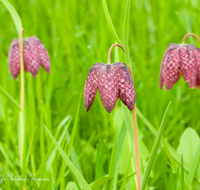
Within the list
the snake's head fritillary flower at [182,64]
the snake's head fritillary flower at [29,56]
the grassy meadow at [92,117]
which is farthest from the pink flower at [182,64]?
the snake's head fritillary flower at [29,56]

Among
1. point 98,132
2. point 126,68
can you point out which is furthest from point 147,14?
point 126,68

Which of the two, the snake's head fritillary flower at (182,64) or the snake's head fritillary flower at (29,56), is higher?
the snake's head fritillary flower at (29,56)

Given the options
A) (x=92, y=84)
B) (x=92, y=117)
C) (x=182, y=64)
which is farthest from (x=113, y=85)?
(x=92, y=117)

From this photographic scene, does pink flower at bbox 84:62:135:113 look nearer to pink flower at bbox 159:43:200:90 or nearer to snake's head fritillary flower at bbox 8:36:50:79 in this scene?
pink flower at bbox 159:43:200:90

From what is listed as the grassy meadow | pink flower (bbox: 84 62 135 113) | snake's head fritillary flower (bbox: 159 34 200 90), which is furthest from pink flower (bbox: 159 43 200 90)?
pink flower (bbox: 84 62 135 113)

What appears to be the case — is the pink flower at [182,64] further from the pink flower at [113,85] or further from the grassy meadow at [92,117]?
the pink flower at [113,85]

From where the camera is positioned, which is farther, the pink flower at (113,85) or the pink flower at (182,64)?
the pink flower at (182,64)

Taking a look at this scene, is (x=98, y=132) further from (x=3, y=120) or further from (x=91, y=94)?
(x=91, y=94)
